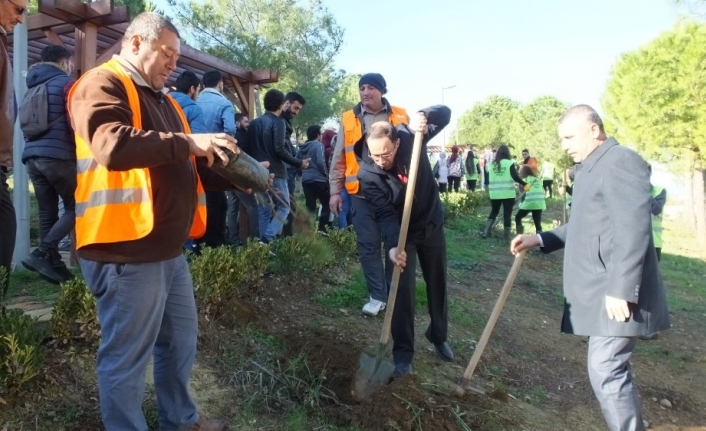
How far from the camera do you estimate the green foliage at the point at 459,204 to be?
12367 mm

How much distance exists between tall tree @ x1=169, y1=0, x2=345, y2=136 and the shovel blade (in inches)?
599

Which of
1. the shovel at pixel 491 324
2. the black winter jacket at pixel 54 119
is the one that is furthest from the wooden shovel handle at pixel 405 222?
the black winter jacket at pixel 54 119

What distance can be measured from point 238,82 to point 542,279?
5765 mm

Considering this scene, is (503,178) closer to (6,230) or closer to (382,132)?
(382,132)

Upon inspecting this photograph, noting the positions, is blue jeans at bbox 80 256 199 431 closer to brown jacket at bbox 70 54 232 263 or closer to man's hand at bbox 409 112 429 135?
brown jacket at bbox 70 54 232 263

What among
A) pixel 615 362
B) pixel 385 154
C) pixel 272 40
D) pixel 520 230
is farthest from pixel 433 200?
pixel 272 40

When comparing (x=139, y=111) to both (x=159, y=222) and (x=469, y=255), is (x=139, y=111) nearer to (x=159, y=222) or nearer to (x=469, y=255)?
(x=159, y=222)

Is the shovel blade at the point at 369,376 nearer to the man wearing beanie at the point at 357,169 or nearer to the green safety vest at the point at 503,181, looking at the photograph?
the man wearing beanie at the point at 357,169

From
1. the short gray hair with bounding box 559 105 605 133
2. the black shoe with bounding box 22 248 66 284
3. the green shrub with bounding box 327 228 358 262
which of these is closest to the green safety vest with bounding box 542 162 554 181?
the green shrub with bounding box 327 228 358 262

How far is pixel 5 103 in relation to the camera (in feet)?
8.36

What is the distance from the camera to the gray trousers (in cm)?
287

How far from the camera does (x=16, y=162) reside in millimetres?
5297

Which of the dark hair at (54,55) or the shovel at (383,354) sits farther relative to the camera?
the dark hair at (54,55)

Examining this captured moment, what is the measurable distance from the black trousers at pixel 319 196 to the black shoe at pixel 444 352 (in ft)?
11.1
